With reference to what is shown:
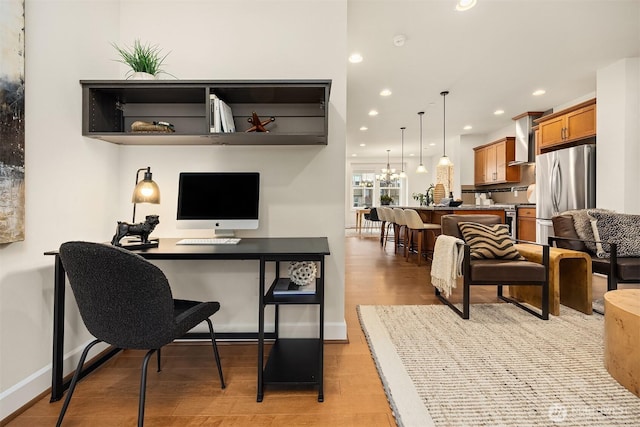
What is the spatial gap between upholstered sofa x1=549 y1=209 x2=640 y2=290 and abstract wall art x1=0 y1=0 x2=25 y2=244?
4.16 meters

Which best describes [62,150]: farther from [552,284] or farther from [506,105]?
[506,105]

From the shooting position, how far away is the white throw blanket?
2.61 m

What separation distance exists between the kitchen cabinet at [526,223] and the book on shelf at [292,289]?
197 inches

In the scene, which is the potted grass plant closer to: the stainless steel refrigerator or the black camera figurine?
the black camera figurine

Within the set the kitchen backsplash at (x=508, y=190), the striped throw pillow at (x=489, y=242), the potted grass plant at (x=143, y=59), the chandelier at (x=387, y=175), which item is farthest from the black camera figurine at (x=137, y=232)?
the chandelier at (x=387, y=175)

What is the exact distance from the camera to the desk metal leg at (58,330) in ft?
5.05

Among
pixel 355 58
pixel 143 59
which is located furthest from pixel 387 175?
pixel 143 59

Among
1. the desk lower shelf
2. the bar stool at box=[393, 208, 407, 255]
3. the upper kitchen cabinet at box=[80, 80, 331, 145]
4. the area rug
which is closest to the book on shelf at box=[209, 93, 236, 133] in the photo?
the upper kitchen cabinet at box=[80, 80, 331, 145]

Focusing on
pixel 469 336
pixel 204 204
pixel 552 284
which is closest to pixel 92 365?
pixel 204 204

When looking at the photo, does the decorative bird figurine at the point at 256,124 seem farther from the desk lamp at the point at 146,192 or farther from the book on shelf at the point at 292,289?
the book on shelf at the point at 292,289

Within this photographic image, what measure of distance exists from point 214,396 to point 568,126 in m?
5.59

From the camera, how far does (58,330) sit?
1554mm

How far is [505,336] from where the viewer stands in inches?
86.2

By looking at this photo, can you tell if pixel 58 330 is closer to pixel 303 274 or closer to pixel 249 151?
pixel 303 274
